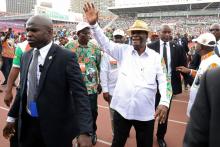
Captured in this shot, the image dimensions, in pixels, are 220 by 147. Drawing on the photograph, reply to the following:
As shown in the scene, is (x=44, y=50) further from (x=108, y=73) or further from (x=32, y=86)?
(x=108, y=73)

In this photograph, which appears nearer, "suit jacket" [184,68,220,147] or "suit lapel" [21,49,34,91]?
"suit jacket" [184,68,220,147]

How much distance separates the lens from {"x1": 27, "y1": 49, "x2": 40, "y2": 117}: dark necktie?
2.97 m

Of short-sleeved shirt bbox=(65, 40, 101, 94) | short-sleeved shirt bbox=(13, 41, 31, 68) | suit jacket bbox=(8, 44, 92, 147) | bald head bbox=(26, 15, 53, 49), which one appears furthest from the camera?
short-sleeved shirt bbox=(65, 40, 101, 94)

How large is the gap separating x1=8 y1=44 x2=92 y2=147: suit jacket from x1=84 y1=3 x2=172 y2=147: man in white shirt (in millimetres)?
726

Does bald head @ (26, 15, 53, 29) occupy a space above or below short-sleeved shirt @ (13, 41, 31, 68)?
above

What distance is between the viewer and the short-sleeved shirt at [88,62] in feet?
16.5

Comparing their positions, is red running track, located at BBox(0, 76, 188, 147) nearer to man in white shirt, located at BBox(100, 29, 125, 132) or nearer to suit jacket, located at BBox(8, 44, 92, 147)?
man in white shirt, located at BBox(100, 29, 125, 132)

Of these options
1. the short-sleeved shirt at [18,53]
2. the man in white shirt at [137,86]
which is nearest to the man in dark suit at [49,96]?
the man in white shirt at [137,86]

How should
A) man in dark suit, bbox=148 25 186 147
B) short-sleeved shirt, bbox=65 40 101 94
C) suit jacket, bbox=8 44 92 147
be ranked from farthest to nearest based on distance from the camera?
man in dark suit, bbox=148 25 186 147
short-sleeved shirt, bbox=65 40 101 94
suit jacket, bbox=8 44 92 147

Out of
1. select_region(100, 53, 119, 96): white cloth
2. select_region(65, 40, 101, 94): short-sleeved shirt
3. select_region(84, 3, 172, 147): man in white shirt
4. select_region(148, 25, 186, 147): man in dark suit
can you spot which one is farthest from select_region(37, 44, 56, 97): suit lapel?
select_region(148, 25, 186, 147): man in dark suit

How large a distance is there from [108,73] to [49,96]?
254 centimetres

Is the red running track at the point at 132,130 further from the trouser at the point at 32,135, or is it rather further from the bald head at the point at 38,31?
the bald head at the point at 38,31

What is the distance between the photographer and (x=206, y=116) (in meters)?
1.34

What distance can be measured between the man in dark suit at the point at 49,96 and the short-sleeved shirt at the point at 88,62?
6.22ft
